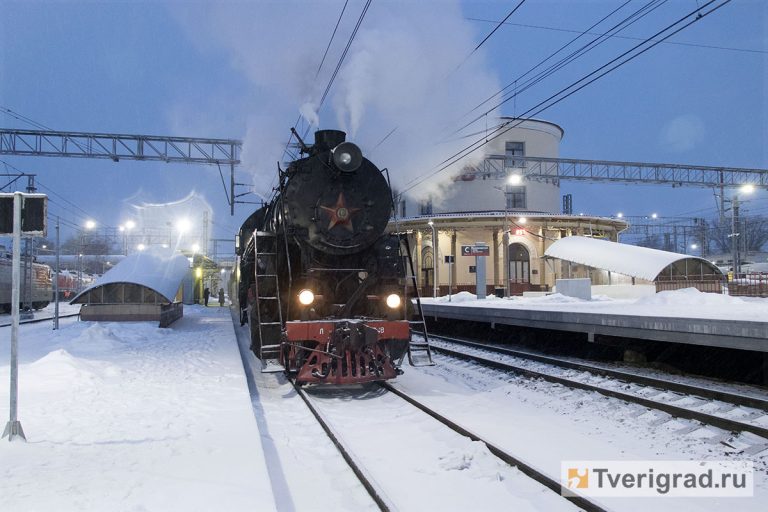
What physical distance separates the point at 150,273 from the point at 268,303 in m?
12.2

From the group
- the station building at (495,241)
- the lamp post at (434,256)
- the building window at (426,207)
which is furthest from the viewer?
the building window at (426,207)

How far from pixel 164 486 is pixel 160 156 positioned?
896 inches

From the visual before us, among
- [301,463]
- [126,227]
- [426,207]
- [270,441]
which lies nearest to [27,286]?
[126,227]

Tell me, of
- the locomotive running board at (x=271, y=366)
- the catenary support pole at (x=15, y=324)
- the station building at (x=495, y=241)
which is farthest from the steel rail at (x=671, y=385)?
the station building at (x=495, y=241)

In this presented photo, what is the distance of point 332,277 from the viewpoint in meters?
8.95

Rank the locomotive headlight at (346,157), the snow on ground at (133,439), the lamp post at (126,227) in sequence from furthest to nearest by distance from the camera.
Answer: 1. the lamp post at (126,227)
2. the locomotive headlight at (346,157)
3. the snow on ground at (133,439)

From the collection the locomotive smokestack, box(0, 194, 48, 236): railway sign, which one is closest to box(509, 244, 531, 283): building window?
the locomotive smokestack

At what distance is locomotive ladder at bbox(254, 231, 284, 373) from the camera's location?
8.27 metres

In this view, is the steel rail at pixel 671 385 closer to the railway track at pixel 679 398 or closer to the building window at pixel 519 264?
the railway track at pixel 679 398

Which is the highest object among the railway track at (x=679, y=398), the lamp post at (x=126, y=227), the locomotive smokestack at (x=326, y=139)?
the lamp post at (x=126, y=227)

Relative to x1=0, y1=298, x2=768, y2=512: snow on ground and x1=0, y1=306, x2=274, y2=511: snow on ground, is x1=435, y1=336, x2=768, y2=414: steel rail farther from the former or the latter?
x1=0, y1=306, x2=274, y2=511: snow on ground

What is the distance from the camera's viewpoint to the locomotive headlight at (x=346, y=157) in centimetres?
860

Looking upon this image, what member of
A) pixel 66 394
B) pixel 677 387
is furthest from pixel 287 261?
pixel 677 387
